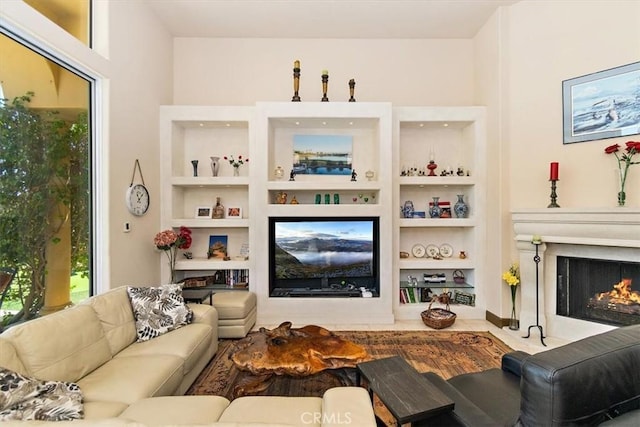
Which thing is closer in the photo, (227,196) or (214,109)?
(214,109)

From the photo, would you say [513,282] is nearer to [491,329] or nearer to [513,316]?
[513,316]

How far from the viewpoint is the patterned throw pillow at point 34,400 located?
1.31 meters

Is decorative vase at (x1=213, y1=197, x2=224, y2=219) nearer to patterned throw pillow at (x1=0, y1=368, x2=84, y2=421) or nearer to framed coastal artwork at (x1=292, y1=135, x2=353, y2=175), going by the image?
framed coastal artwork at (x1=292, y1=135, x2=353, y2=175)

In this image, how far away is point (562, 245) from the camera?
3.39 meters

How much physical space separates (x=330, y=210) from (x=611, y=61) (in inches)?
133

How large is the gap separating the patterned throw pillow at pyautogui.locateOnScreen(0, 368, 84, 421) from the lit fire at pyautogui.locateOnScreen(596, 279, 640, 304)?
14.7ft

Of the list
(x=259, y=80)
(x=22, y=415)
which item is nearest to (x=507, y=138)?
(x=259, y=80)

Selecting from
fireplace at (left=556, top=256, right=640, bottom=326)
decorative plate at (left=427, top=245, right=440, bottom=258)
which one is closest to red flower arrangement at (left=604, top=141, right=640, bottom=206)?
fireplace at (left=556, top=256, right=640, bottom=326)

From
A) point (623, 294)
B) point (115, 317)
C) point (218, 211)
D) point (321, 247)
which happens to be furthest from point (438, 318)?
point (115, 317)

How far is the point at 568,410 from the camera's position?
1042 mm

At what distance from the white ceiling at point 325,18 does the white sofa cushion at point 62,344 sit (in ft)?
11.9

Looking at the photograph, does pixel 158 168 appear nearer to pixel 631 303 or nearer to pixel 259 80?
pixel 259 80

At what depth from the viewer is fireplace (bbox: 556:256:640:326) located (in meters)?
3.04

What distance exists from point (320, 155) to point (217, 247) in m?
1.98
